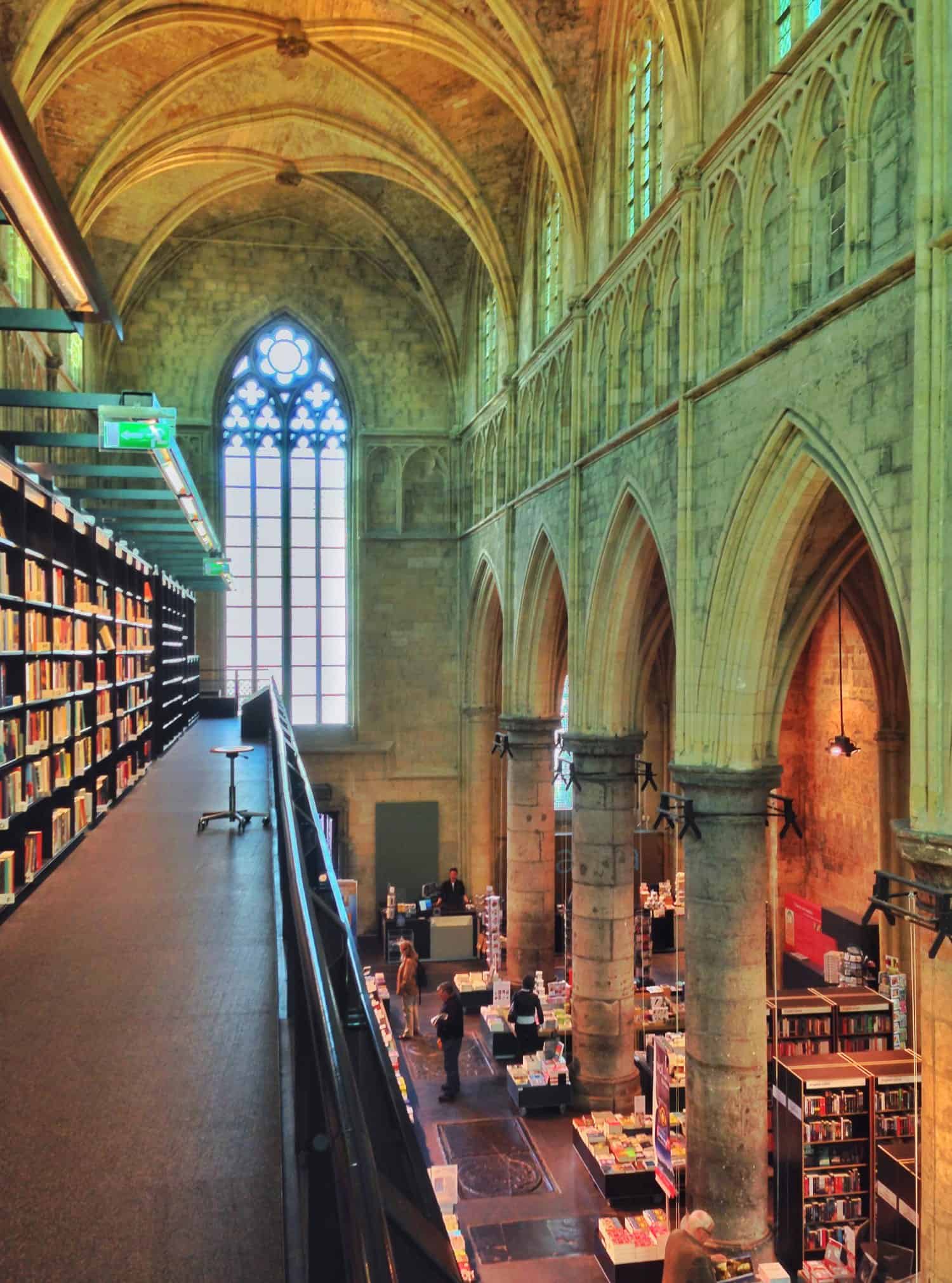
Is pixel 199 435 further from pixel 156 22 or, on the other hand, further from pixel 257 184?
pixel 156 22

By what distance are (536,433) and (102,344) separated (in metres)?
10.0

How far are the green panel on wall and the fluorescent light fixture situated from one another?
63.8ft

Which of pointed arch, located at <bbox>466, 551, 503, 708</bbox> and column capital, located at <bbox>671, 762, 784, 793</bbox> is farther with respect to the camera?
pointed arch, located at <bbox>466, 551, 503, 708</bbox>

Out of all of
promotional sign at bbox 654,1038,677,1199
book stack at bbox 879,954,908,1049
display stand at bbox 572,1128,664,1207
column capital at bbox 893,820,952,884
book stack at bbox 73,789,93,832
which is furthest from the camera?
book stack at bbox 879,954,908,1049

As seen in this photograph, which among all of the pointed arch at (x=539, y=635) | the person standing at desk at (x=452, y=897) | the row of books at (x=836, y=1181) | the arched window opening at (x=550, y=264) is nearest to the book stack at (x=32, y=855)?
the row of books at (x=836, y=1181)

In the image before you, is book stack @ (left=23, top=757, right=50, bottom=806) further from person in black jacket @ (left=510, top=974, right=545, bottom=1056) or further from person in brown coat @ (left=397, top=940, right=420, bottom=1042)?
person in black jacket @ (left=510, top=974, right=545, bottom=1056)

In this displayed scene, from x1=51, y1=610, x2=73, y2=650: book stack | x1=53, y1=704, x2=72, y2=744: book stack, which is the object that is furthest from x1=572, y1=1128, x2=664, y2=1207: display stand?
x1=51, y1=610, x2=73, y2=650: book stack

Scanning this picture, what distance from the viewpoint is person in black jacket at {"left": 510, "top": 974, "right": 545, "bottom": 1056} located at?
1433 cm

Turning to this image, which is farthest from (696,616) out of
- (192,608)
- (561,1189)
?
(192,608)

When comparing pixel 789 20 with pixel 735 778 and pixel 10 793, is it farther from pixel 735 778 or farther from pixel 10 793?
pixel 10 793

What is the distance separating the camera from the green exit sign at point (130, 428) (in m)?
6.88

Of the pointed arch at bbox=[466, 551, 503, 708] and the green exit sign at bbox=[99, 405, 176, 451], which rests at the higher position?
the green exit sign at bbox=[99, 405, 176, 451]

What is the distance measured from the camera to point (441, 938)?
66.0 feet

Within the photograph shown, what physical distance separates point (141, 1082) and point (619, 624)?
10.8m
